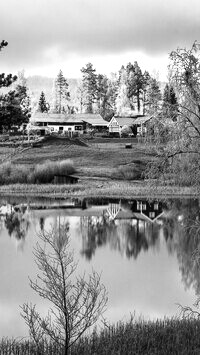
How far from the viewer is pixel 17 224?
127 ft

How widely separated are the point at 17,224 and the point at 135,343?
25844 millimetres

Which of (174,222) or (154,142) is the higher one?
(154,142)

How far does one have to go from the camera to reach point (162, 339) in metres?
14.5

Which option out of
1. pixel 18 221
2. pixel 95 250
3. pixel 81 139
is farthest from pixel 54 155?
pixel 95 250

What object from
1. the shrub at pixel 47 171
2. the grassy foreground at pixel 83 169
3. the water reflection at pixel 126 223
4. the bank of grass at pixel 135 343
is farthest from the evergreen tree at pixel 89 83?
the bank of grass at pixel 135 343

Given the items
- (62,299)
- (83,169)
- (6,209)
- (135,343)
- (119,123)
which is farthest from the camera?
(119,123)

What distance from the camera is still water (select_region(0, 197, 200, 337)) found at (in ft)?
65.4

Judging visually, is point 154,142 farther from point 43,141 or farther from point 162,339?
point 43,141

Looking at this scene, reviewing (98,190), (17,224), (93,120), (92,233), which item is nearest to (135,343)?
(92,233)

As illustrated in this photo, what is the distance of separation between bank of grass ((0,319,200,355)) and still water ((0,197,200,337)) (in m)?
2.68

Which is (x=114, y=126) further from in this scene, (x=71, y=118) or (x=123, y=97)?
(x=123, y=97)

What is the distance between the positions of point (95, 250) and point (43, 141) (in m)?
58.2

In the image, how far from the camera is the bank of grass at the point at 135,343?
1348cm

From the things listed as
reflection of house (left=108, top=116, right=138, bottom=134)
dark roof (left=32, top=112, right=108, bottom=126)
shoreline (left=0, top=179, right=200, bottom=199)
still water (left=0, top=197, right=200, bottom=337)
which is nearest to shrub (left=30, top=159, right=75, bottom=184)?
shoreline (left=0, top=179, right=200, bottom=199)
